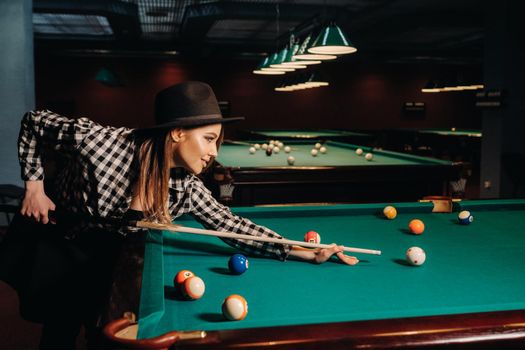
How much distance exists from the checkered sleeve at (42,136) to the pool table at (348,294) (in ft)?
1.66

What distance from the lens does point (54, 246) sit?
2117 mm

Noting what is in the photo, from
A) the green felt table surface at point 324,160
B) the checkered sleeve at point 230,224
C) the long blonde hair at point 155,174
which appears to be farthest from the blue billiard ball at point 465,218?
the green felt table surface at point 324,160

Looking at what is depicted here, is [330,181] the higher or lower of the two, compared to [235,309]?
higher

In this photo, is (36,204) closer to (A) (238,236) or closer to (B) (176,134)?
(B) (176,134)

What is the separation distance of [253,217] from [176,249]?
644 mm

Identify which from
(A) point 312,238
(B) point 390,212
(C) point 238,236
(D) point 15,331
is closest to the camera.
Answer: (C) point 238,236

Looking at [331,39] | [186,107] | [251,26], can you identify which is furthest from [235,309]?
[251,26]

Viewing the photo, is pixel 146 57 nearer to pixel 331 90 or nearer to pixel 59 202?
pixel 331 90

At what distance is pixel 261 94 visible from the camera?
13633 millimetres

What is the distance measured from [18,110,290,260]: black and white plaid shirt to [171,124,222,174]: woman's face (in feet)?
0.86

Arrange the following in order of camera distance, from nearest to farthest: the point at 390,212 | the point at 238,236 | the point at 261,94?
1. the point at 238,236
2. the point at 390,212
3. the point at 261,94

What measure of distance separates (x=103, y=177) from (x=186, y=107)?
431mm

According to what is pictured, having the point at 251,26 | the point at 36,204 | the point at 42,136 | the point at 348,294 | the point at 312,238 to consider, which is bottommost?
the point at 348,294

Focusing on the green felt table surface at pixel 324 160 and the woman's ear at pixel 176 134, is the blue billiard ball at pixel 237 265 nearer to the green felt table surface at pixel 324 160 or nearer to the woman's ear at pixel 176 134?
the woman's ear at pixel 176 134
